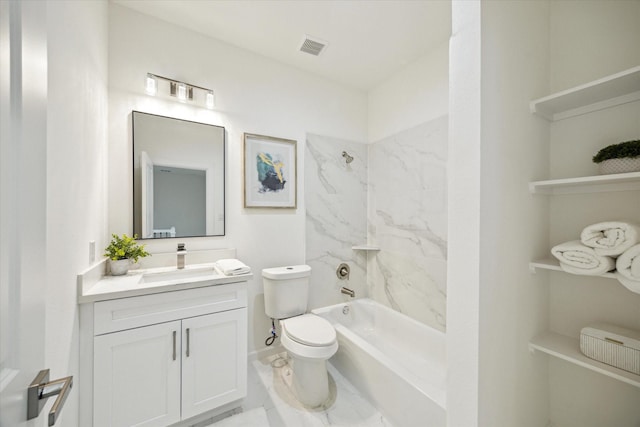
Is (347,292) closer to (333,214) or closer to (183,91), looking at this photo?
(333,214)

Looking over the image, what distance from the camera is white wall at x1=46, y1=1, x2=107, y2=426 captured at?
0.96m

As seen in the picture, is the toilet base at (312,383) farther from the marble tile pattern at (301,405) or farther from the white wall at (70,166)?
the white wall at (70,166)

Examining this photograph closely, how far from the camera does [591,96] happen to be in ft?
3.41

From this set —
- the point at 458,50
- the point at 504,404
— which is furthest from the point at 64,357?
the point at 458,50

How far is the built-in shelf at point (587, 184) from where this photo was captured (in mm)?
916

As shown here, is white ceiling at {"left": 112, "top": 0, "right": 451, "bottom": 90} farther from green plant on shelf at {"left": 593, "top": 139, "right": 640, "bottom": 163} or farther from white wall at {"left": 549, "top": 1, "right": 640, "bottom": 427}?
green plant on shelf at {"left": 593, "top": 139, "right": 640, "bottom": 163}

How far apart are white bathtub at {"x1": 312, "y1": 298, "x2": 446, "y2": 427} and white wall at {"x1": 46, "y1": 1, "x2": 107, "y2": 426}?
162 cm

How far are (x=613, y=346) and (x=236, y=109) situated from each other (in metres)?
2.56

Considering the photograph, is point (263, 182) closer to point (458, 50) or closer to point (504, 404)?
point (458, 50)

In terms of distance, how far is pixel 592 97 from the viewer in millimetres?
1048

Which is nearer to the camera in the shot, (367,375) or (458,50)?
(458,50)

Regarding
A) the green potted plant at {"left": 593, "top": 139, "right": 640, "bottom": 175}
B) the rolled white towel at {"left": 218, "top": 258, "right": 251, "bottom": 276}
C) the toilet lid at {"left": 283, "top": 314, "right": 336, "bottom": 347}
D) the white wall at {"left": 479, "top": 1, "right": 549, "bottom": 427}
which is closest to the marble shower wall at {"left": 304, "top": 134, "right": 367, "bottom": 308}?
the toilet lid at {"left": 283, "top": 314, "right": 336, "bottom": 347}

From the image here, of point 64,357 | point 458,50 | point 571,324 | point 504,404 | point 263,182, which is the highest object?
point 458,50

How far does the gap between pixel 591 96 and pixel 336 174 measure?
187cm
